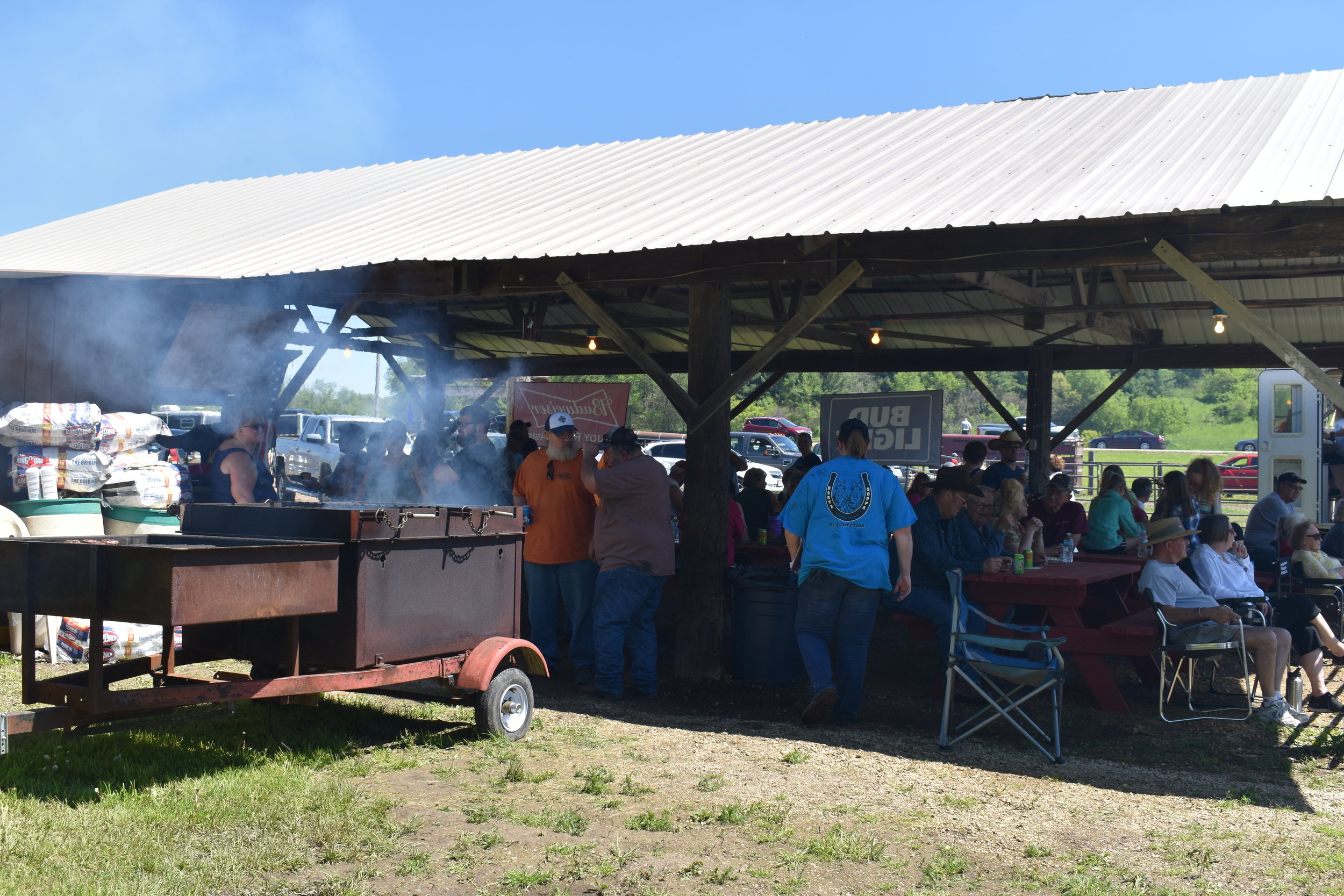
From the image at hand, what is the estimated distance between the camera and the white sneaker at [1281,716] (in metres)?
6.13

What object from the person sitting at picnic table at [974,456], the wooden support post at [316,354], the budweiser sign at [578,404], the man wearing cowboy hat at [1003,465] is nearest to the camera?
the wooden support post at [316,354]

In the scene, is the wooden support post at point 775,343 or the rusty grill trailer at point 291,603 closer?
the rusty grill trailer at point 291,603

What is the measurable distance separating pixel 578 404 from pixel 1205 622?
6.81m

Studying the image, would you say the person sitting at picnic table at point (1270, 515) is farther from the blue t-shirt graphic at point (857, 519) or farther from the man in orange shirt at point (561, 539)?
the man in orange shirt at point (561, 539)

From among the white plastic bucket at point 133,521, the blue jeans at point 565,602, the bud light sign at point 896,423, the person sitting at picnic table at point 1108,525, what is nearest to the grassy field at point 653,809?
the blue jeans at point 565,602

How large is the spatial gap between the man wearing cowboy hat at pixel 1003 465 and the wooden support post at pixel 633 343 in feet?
10.5

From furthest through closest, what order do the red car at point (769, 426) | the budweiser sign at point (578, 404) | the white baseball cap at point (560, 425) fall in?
the red car at point (769, 426)
the budweiser sign at point (578, 404)
the white baseball cap at point (560, 425)

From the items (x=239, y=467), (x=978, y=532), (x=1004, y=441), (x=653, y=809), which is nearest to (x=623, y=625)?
(x=978, y=532)

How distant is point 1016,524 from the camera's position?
285 inches

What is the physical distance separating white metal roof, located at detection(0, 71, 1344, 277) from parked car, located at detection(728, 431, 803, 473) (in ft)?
59.3

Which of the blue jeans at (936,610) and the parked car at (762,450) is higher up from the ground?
the parked car at (762,450)

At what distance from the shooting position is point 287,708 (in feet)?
19.1

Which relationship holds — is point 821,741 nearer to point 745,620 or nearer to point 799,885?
point 745,620

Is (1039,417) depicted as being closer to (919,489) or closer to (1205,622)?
(919,489)
